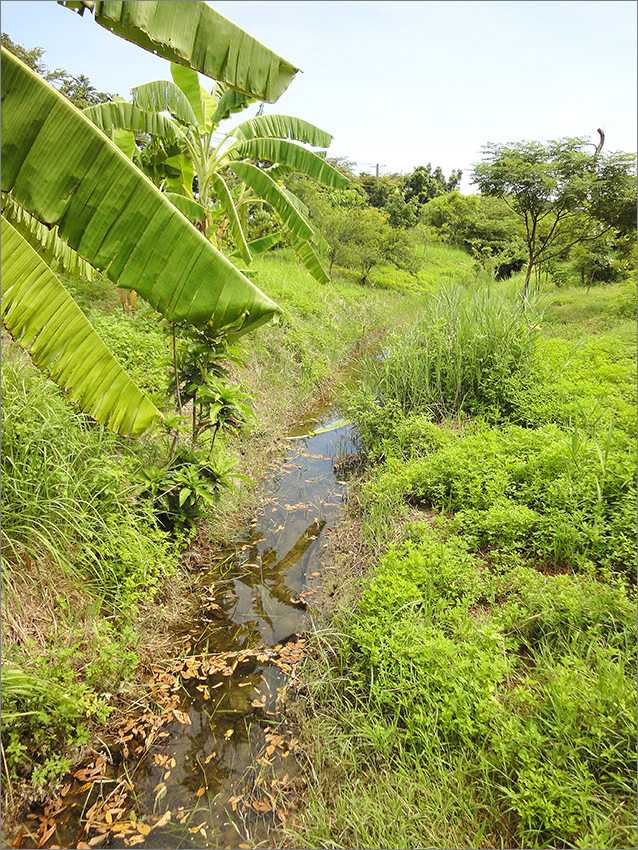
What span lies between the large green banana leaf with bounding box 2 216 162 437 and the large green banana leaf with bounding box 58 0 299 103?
112 centimetres

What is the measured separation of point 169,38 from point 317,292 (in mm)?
10271

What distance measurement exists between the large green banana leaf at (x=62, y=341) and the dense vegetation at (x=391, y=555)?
6 centimetres

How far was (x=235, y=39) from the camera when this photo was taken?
2.29 metres

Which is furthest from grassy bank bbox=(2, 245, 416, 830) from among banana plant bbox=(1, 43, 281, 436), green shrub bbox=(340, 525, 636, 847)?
green shrub bbox=(340, 525, 636, 847)

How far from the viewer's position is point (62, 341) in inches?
95.4

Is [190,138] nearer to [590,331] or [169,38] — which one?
[169,38]

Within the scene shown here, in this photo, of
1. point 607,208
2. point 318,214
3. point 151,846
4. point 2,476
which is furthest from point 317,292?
point 151,846


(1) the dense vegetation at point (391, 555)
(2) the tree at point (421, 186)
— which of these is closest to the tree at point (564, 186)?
(1) the dense vegetation at point (391, 555)

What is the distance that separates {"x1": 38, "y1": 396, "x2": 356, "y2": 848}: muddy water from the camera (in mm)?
2096

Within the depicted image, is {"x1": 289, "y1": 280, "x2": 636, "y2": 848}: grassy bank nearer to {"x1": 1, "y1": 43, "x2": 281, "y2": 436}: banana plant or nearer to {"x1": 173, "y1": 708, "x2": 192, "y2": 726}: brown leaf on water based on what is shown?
{"x1": 173, "y1": 708, "x2": 192, "y2": 726}: brown leaf on water

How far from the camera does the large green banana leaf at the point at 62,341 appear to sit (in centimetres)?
230

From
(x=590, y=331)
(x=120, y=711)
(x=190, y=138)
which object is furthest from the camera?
(x=590, y=331)

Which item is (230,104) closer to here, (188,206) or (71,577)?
(188,206)

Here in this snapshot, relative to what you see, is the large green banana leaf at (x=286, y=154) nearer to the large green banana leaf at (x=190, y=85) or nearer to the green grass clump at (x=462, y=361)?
the large green banana leaf at (x=190, y=85)
